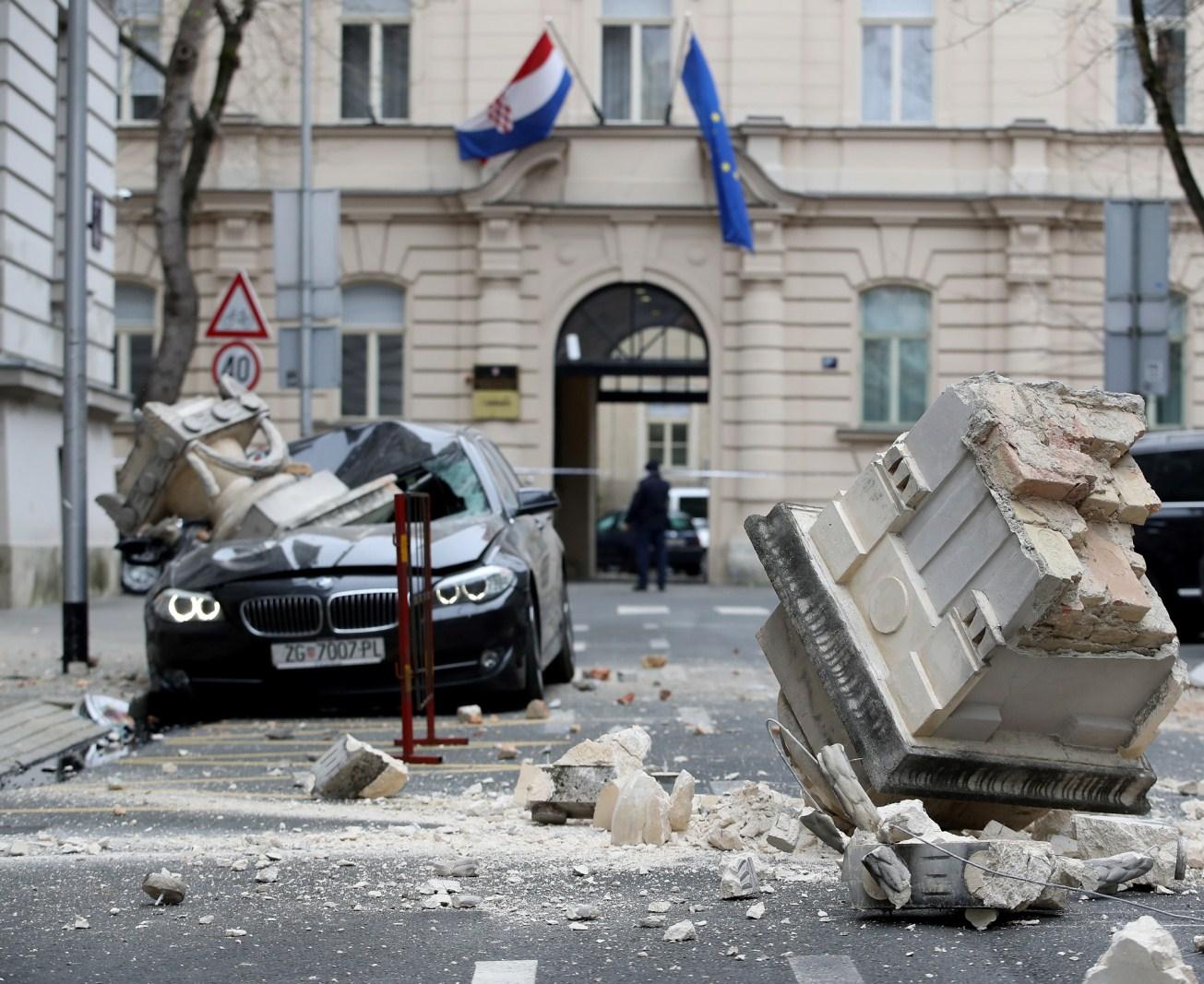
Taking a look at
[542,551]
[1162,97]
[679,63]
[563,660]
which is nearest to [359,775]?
[542,551]

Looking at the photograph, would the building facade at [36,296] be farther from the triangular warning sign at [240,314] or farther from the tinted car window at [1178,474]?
the tinted car window at [1178,474]

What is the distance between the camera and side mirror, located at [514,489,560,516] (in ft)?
41.2

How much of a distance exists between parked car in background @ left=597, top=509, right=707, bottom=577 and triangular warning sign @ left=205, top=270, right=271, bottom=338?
814 inches

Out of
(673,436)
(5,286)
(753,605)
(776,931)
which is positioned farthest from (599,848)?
(673,436)

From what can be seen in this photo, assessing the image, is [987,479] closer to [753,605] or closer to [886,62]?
[753,605]

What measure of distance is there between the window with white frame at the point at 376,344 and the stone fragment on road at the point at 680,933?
27224mm

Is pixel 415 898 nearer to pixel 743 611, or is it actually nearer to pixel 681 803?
pixel 681 803

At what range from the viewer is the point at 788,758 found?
702cm

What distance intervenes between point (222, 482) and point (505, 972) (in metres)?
8.58

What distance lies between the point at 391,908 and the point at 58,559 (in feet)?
54.5

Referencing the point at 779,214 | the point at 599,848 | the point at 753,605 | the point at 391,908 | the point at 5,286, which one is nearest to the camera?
the point at 391,908

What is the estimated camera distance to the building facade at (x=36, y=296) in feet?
67.9

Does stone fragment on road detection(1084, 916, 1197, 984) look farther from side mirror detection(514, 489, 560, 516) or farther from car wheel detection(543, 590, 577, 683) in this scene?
car wheel detection(543, 590, 577, 683)

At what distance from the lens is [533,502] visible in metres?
12.6
